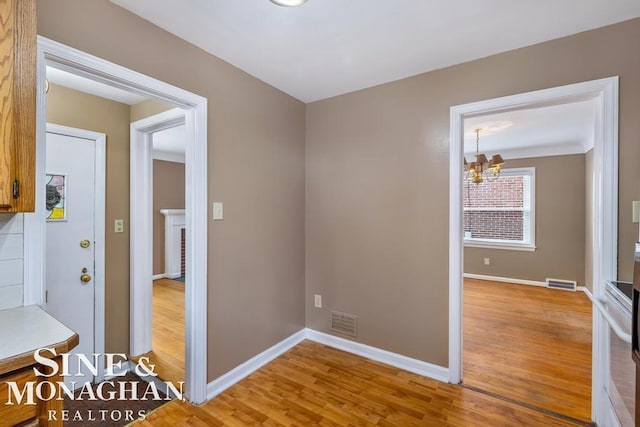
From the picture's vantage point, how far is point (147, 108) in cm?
243

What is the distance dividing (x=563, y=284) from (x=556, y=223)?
3.38 ft

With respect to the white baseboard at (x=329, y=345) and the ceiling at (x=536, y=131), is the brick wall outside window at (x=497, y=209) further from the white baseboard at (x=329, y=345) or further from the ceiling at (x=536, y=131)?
the white baseboard at (x=329, y=345)

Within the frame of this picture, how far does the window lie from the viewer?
5320 millimetres

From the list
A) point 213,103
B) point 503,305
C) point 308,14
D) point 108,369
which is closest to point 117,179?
point 213,103

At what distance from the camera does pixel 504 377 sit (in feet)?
7.45

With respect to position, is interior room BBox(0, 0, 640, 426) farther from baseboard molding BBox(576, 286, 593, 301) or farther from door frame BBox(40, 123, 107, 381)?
baseboard molding BBox(576, 286, 593, 301)

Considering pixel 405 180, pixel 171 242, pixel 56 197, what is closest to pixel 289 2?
pixel 405 180

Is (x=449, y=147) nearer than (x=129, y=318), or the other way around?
(x=449, y=147)

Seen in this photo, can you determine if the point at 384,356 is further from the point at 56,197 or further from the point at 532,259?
the point at 532,259

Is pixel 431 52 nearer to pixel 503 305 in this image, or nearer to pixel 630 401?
pixel 630 401

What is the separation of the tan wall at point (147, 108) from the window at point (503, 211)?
5.64 metres

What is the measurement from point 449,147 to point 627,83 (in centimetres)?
97

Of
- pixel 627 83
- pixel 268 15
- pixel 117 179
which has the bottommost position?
pixel 117 179

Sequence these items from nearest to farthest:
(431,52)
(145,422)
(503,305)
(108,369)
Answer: (145,422) → (431,52) → (108,369) → (503,305)
